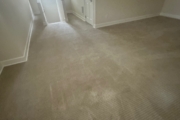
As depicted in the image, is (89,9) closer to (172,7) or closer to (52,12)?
(52,12)

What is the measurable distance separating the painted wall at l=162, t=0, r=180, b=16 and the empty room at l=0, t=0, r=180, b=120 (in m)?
0.89

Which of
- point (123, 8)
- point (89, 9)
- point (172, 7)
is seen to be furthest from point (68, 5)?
point (172, 7)

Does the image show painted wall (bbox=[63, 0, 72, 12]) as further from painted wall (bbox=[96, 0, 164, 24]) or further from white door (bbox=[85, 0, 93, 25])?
painted wall (bbox=[96, 0, 164, 24])

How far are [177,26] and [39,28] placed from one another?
490 cm

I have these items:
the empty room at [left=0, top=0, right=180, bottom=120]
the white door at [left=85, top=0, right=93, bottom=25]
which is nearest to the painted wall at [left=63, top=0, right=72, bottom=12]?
the white door at [left=85, top=0, right=93, bottom=25]

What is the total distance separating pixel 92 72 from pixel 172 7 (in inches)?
175

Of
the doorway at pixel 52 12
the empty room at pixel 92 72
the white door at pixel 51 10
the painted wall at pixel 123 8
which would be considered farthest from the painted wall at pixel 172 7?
the white door at pixel 51 10

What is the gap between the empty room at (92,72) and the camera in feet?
4.15

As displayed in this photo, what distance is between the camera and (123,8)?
351cm

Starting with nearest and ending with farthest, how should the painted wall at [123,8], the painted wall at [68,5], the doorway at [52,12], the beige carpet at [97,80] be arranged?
the beige carpet at [97,80] → the painted wall at [123,8] → the doorway at [52,12] → the painted wall at [68,5]

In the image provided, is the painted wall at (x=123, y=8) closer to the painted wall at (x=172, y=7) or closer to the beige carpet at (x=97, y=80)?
the painted wall at (x=172, y=7)

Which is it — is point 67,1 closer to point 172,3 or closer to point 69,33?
point 69,33

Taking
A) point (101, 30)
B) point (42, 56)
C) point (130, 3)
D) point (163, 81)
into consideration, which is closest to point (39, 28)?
point (42, 56)

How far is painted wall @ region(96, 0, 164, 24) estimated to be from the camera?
10.6ft
